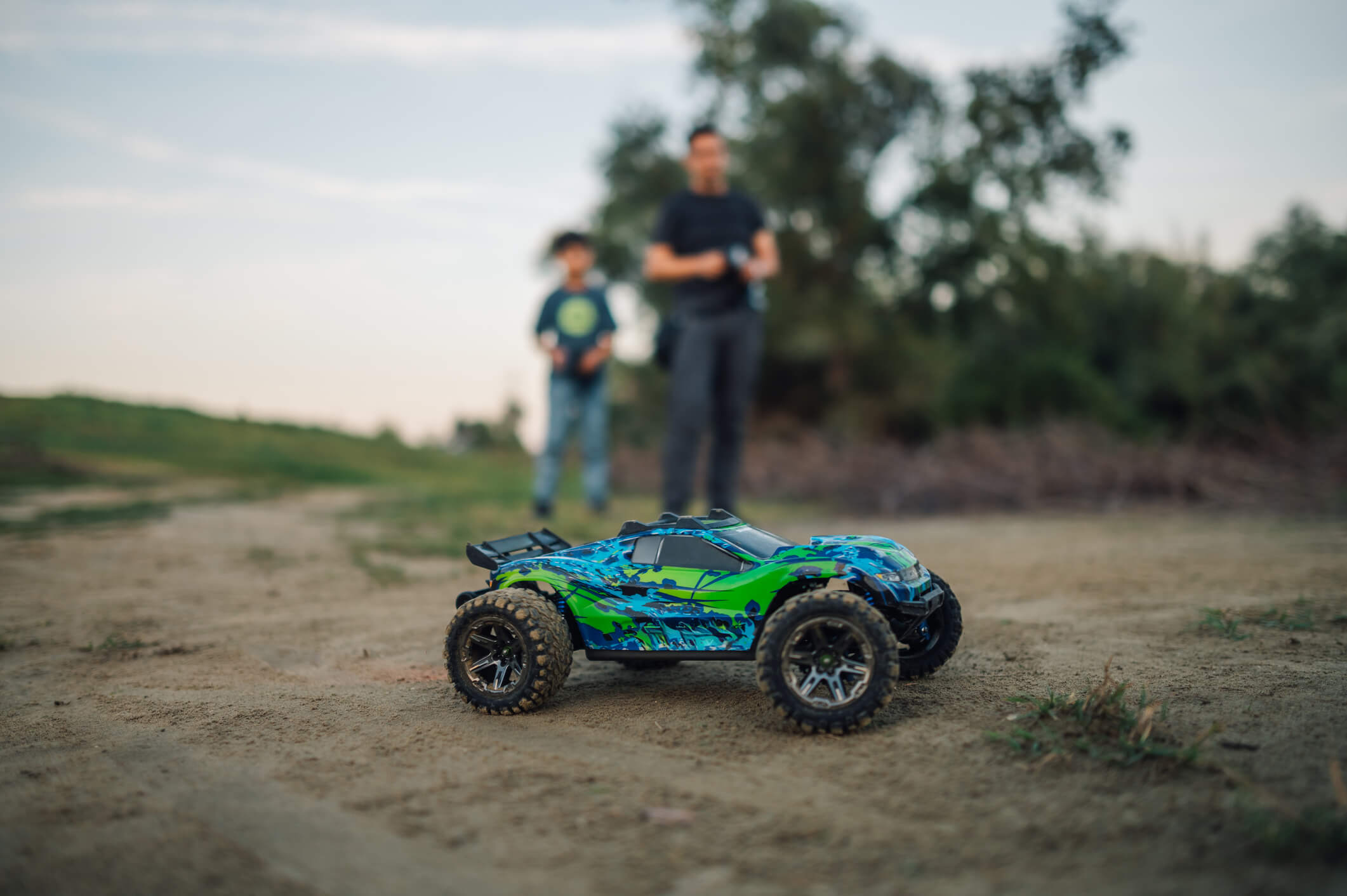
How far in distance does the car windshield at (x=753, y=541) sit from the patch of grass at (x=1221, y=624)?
2329mm

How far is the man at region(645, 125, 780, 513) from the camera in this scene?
27.1ft

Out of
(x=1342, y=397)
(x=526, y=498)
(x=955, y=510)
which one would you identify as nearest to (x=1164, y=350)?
(x=1342, y=397)

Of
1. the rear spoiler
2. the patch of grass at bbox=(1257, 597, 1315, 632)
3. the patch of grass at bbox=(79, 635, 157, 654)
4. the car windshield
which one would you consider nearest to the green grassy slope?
the patch of grass at bbox=(79, 635, 157, 654)

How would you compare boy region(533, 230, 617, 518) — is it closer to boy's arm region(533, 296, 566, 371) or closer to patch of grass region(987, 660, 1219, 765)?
boy's arm region(533, 296, 566, 371)

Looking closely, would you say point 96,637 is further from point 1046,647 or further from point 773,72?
point 773,72

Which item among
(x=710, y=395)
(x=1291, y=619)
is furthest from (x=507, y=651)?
(x=710, y=395)

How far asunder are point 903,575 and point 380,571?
16.5 ft

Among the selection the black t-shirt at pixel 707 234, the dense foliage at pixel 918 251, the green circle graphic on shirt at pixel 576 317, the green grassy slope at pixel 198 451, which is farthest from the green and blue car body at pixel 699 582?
the dense foliage at pixel 918 251

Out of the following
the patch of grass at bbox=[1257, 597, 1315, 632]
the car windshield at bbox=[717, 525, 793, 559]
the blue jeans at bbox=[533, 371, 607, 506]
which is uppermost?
the blue jeans at bbox=[533, 371, 607, 506]

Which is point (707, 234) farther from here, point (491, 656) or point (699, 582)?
point (491, 656)

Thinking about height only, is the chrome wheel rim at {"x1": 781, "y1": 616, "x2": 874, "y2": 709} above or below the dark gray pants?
below

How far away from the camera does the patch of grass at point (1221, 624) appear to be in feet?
15.4

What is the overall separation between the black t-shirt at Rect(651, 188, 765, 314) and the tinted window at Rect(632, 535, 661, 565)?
14.6ft

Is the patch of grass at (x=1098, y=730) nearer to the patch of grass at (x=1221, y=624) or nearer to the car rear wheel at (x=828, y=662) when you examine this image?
the car rear wheel at (x=828, y=662)
